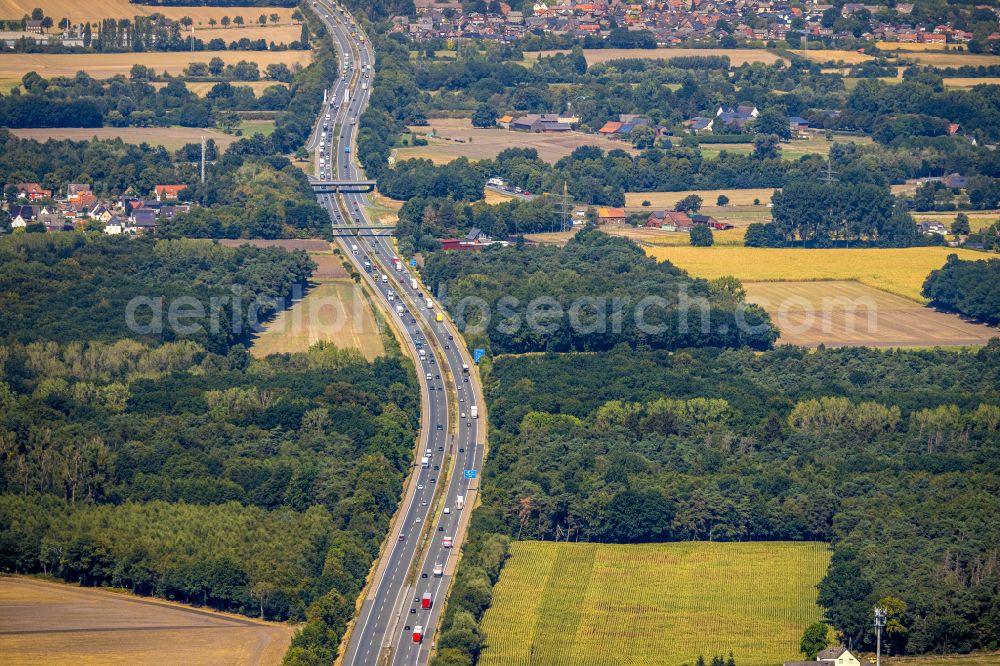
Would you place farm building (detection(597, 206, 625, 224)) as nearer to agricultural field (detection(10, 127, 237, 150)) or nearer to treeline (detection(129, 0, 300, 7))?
agricultural field (detection(10, 127, 237, 150))

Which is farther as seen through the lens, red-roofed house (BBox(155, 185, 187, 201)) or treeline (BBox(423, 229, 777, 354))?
red-roofed house (BBox(155, 185, 187, 201))

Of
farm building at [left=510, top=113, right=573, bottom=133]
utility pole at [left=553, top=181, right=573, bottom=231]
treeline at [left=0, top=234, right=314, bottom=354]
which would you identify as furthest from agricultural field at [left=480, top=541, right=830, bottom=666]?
farm building at [left=510, top=113, right=573, bottom=133]

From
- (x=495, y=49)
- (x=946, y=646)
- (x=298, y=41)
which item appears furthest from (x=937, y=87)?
(x=946, y=646)

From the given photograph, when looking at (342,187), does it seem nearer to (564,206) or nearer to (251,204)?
(251,204)

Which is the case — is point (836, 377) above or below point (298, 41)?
below

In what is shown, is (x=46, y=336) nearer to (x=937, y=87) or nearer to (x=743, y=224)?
(x=743, y=224)

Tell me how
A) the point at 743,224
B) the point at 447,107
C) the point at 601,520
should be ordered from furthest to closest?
the point at 447,107
the point at 743,224
the point at 601,520

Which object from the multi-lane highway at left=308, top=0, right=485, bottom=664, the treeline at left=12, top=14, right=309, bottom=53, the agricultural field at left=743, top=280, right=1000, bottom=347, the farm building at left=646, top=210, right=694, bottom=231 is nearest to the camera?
the multi-lane highway at left=308, top=0, right=485, bottom=664

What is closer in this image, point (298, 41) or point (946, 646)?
point (946, 646)
